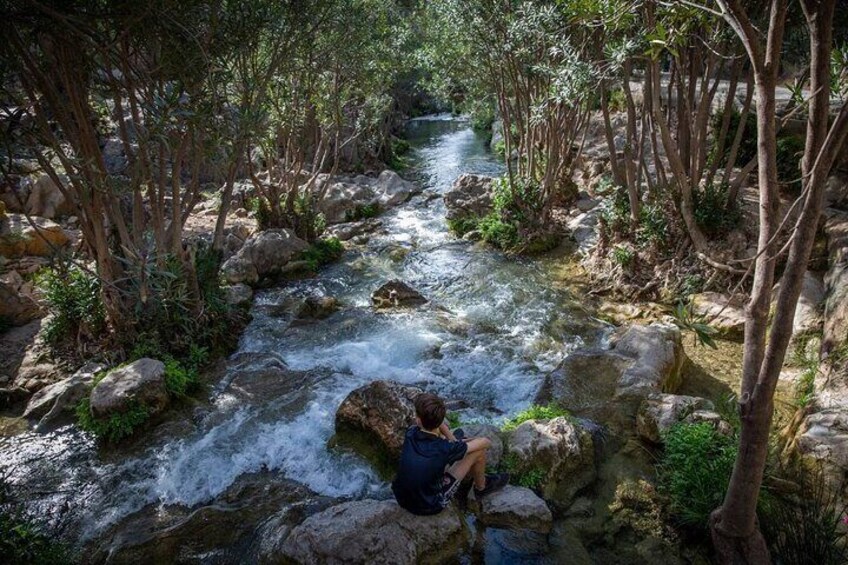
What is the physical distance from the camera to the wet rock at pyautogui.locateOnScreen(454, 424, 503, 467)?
20.7 feet

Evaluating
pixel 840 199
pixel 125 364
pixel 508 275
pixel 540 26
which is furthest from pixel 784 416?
pixel 125 364

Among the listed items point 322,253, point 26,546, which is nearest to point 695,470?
point 26,546

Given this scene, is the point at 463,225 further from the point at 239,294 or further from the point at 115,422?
the point at 115,422

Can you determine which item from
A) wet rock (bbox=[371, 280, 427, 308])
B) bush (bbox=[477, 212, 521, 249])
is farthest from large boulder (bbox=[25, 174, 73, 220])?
bush (bbox=[477, 212, 521, 249])

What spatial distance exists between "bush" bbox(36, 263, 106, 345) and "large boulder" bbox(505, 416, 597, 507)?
750 cm

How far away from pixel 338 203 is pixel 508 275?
28.0 ft

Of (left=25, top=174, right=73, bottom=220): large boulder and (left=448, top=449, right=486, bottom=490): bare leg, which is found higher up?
(left=25, top=174, right=73, bottom=220): large boulder

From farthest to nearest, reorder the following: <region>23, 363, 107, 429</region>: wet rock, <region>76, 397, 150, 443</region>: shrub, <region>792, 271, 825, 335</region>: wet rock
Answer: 1. <region>792, 271, 825, 335</region>: wet rock
2. <region>23, 363, 107, 429</region>: wet rock
3. <region>76, 397, 150, 443</region>: shrub

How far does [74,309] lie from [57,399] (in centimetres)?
182

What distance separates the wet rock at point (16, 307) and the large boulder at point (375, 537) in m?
8.16

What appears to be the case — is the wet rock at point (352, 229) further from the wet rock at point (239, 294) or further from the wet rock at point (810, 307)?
the wet rock at point (810, 307)

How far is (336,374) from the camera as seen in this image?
900 cm

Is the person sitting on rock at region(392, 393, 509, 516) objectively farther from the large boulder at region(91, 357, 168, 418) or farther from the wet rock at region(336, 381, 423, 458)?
the large boulder at region(91, 357, 168, 418)

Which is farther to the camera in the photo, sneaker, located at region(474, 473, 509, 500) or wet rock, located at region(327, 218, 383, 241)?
wet rock, located at region(327, 218, 383, 241)
